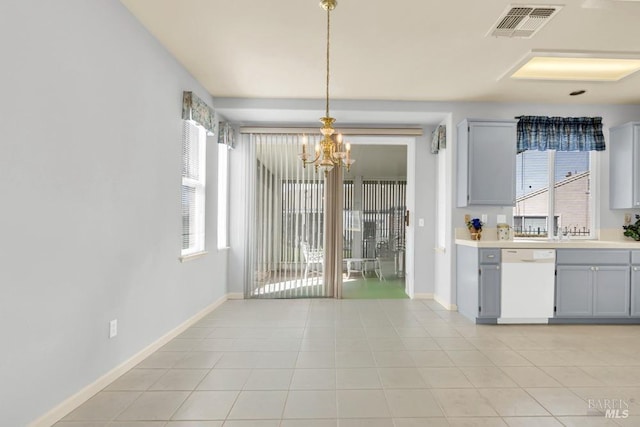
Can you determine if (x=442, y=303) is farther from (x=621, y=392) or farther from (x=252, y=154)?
(x=252, y=154)

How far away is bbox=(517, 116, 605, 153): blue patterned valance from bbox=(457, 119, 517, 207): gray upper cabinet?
0.40m

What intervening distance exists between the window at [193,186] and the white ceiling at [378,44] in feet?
2.03

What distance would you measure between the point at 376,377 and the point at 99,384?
→ 6.14 feet

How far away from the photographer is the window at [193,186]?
12.2 ft

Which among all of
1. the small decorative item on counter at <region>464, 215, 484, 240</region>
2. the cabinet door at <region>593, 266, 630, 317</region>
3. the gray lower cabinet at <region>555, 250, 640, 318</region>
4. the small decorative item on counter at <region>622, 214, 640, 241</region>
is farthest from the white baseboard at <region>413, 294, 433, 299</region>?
the small decorative item on counter at <region>622, 214, 640, 241</region>

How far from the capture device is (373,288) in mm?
5895

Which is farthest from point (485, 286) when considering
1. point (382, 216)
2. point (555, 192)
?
point (382, 216)

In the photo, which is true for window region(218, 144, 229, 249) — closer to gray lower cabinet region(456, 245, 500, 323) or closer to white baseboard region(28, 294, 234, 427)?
white baseboard region(28, 294, 234, 427)

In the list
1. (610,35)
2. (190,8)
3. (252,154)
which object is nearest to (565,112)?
(610,35)

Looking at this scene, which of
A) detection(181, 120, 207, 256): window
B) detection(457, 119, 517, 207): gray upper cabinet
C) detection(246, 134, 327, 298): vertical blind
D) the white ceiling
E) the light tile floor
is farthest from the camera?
detection(246, 134, 327, 298): vertical blind

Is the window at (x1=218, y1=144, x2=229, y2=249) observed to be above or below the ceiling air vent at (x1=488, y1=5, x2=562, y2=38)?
below

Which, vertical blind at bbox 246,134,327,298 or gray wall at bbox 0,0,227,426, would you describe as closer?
gray wall at bbox 0,0,227,426

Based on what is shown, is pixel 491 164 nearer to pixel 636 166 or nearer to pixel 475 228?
pixel 475 228

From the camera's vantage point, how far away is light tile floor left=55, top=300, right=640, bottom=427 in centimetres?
203
